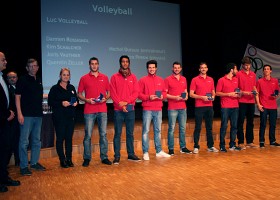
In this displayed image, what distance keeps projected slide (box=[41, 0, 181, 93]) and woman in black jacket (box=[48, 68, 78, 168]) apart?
2.30 m

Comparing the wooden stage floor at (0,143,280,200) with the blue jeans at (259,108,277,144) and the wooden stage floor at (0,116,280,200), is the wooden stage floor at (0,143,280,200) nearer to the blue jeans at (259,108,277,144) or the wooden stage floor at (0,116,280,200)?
the wooden stage floor at (0,116,280,200)

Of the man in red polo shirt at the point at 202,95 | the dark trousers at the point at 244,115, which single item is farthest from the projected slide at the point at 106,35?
the dark trousers at the point at 244,115

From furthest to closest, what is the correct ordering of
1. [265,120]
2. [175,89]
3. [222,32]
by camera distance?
[222,32] < [265,120] < [175,89]

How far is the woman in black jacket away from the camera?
156 inches

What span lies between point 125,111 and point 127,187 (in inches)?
52.4

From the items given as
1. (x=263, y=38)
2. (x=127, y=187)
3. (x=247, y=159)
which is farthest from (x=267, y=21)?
(x=127, y=187)

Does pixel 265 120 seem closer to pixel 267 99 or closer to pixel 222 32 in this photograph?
pixel 267 99

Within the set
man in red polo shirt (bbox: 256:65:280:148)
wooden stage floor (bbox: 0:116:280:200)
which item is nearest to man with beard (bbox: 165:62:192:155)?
wooden stage floor (bbox: 0:116:280:200)

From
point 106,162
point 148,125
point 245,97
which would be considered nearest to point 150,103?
point 148,125

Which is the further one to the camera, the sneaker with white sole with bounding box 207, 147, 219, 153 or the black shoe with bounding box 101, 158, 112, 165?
the sneaker with white sole with bounding box 207, 147, 219, 153

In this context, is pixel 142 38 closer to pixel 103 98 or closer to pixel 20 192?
pixel 103 98

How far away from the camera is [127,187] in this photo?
304 cm

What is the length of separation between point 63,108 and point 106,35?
10.2 feet

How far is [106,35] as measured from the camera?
668cm
